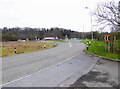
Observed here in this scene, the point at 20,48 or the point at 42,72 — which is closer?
the point at 42,72

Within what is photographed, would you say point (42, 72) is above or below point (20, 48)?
above

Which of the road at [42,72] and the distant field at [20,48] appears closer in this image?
the road at [42,72]

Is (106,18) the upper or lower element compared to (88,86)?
upper

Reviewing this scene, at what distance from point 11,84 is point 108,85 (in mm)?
3915

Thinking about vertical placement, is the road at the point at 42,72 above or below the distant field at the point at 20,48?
above

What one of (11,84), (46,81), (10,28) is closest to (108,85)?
(46,81)

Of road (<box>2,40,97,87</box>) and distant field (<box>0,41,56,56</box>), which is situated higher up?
road (<box>2,40,97,87</box>)

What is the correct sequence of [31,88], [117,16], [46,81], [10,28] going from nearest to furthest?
[31,88] < [46,81] < [117,16] < [10,28]

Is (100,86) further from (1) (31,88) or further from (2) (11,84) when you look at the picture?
(2) (11,84)

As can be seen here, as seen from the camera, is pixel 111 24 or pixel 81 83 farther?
pixel 111 24

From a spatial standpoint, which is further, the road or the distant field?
the distant field

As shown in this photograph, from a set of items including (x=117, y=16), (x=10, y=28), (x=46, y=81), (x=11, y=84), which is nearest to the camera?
(x=11, y=84)

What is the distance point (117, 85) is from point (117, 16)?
69.4 feet

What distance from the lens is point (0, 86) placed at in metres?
9.42
